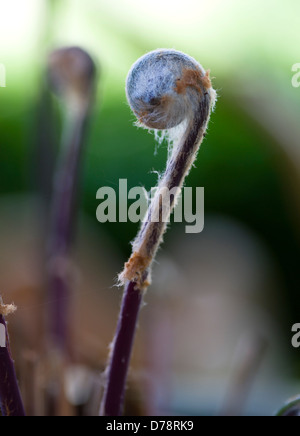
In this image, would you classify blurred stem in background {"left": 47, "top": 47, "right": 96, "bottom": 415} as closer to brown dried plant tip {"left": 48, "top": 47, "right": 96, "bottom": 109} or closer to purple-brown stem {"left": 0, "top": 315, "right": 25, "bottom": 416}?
brown dried plant tip {"left": 48, "top": 47, "right": 96, "bottom": 109}

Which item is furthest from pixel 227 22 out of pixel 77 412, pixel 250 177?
pixel 77 412

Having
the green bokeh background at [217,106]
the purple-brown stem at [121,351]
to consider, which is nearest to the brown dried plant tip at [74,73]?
the green bokeh background at [217,106]

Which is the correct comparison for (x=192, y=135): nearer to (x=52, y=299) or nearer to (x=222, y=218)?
(x=52, y=299)

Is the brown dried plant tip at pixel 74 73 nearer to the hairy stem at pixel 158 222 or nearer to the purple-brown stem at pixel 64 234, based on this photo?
the purple-brown stem at pixel 64 234

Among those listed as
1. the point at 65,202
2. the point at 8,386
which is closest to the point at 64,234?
the point at 65,202

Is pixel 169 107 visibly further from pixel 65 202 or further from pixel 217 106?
pixel 217 106
